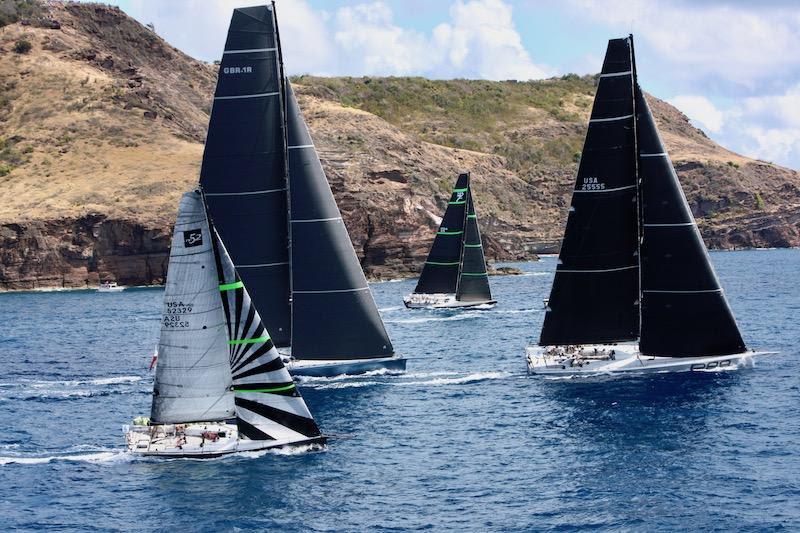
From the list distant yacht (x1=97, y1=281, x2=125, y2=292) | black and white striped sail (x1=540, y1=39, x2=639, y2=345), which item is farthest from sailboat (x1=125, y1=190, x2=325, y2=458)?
distant yacht (x1=97, y1=281, x2=125, y2=292)

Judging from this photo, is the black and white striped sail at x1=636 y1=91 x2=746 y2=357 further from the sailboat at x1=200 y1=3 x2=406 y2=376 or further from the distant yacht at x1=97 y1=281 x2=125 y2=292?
the distant yacht at x1=97 y1=281 x2=125 y2=292

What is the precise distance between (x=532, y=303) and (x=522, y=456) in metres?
57.6

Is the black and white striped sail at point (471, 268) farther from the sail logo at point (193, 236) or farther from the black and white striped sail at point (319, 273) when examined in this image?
the sail logo at point (193, 236)

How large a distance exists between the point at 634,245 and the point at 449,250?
143 feet

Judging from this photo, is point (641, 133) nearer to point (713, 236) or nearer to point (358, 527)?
point (358, 527)

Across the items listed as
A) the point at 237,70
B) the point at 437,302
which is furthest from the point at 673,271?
the point at 437,302

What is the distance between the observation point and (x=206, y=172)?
159 feet

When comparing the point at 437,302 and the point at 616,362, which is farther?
the point at 437,302

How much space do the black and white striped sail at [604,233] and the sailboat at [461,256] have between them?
40192 millimetres

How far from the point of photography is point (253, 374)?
118ft

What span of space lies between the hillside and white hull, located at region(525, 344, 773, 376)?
81.0 metres

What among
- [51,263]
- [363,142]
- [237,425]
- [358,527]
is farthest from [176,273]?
[363,142]

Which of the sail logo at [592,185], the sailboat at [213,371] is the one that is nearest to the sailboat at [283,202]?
the sail logo at [592,185]

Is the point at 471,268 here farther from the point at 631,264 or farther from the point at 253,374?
the point at 253,374
